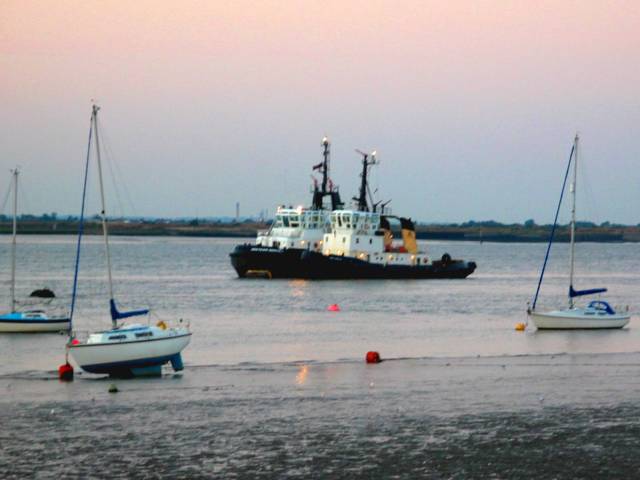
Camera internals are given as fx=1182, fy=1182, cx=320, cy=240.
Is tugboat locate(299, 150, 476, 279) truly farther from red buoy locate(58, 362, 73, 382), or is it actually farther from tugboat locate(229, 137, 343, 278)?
red buoy locate(58, 362, 73, 382)

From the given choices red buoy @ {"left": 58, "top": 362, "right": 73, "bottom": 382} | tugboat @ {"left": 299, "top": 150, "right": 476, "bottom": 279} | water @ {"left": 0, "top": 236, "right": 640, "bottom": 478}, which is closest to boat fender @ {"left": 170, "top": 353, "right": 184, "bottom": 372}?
water @ {"left": 0, "top": 236, "right": 640, "bottom": 478}

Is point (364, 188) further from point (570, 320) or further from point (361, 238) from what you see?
point (570, 320)

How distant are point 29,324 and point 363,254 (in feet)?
174

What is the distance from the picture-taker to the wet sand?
2198cm

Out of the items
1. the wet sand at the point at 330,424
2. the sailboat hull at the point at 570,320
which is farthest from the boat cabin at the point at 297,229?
the wet sand at the point at 330,424

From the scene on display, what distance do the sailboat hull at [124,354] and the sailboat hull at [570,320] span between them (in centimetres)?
2123

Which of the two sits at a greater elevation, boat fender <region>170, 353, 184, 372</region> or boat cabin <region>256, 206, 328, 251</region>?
boat cabin <region>256, 206, 328, 251</region>

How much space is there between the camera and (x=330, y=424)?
2612 cm

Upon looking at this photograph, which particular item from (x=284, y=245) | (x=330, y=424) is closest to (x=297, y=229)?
(x=284, y=245)

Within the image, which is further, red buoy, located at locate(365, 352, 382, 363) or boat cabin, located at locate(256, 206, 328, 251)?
boat cabin, located at locate(256, 206, 328, 251)

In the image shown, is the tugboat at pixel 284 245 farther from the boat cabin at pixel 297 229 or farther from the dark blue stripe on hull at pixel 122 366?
the dark blue stripe on hull at pixel 122 366

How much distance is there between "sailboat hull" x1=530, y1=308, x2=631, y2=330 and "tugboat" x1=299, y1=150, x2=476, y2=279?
46.1 meters

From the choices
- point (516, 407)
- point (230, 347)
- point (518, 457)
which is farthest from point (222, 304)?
point (518, 457)

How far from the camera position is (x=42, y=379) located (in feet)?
113
